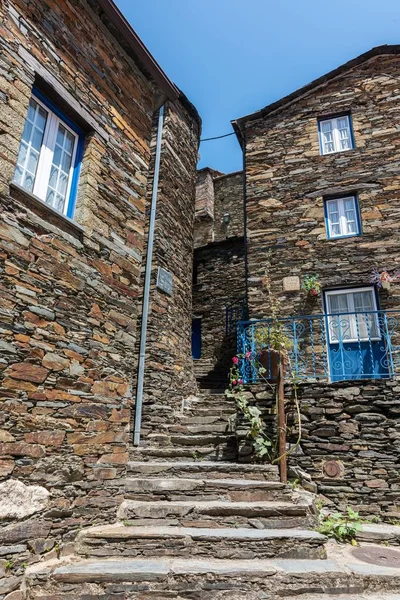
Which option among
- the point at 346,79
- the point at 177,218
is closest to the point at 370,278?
the point at 177,218

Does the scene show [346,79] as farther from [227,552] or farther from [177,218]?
[227,552]

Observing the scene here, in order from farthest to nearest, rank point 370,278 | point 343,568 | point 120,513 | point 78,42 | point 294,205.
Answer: point 294,205
point 370,278
point 78,42
point 120,513
point 343,568

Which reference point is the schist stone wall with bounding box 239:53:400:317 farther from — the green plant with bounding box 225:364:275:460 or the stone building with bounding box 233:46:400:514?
the green plant with bounding box 225:364:275:460

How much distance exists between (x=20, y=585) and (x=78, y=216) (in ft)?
11.4

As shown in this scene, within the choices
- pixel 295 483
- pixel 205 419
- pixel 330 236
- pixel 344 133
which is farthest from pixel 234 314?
pixel 295 483

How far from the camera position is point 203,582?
326 cm

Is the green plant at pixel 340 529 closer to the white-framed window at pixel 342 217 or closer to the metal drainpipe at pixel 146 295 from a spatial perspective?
the metal drainpipe at pixel 146 295

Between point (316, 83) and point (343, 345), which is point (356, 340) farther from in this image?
point (316, 83)

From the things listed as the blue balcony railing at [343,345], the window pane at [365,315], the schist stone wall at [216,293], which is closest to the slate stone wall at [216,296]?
the schist stone wall at [216,293]

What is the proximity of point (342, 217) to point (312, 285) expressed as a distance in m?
1.80

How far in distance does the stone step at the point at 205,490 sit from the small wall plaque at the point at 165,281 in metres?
3.47

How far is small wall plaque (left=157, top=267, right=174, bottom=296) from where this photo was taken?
7.14m

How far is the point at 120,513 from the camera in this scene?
417 centimetres

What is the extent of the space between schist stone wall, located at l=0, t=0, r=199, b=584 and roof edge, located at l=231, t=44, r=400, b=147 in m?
5.27
